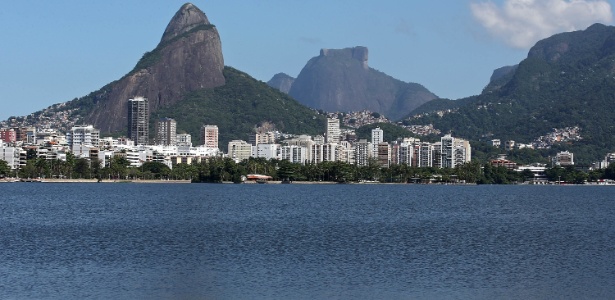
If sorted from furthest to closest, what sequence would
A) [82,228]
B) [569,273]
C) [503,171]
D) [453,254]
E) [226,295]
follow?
[503,171], [82,228], [453,254], [569,273], [226,295]

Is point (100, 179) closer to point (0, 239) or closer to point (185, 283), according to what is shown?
point (0, 239)

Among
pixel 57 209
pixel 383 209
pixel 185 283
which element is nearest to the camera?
pixel 185 283

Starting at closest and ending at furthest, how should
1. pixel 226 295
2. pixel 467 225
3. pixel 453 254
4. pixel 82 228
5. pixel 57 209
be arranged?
pixel 226 295 < pixel 453 254 < pixel 82 228 < pixel 467 225 < pixel 57 209

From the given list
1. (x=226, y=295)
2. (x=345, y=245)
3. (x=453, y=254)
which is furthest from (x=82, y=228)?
(x=226, y=295)

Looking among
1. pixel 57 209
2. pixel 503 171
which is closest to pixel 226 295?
pixel 57 209

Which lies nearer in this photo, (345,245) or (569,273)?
(569,273)

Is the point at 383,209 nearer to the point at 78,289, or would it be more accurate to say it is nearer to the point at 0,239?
the point at 0,239
